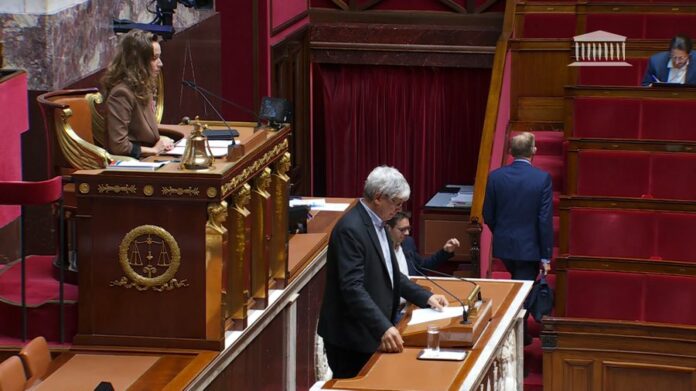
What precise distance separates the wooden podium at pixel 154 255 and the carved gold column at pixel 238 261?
4.8 inches

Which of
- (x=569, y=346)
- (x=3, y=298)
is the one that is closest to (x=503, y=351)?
(x=3, y=298)

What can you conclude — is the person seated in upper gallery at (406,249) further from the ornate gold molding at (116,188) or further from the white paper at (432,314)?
the ornate gold molding at (116,188)

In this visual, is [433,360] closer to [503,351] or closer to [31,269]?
A: [503,351]

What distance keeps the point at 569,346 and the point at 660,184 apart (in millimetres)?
990

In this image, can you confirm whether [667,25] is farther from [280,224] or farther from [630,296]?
[280,224]

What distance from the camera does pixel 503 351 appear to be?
5309mm

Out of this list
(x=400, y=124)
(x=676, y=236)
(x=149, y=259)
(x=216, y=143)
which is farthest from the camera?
(x=400, y=124)

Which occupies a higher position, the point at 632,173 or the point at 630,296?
the point at 632,173

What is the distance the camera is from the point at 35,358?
4.96 m

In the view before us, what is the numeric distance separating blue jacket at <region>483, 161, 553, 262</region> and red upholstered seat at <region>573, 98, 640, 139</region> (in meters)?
0.56

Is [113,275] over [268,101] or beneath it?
beneath

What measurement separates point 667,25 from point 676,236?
313cm

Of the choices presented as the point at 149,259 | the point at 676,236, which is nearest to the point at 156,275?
the point at 149,259

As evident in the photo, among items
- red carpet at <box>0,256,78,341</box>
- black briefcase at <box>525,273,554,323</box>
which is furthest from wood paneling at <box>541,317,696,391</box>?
red carpet at <box>0,256,78,341</box>
